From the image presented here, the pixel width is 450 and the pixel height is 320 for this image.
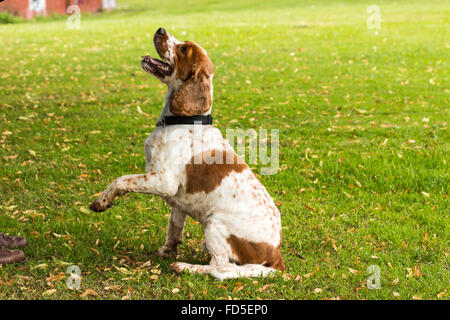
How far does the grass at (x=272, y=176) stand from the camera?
4.73m

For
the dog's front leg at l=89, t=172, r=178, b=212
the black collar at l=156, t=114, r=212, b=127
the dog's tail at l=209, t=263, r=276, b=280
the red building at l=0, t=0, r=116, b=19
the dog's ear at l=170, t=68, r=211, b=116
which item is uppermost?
the red building at l=0, t=0, r=116, b=19

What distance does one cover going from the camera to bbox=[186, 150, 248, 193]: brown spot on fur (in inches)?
181

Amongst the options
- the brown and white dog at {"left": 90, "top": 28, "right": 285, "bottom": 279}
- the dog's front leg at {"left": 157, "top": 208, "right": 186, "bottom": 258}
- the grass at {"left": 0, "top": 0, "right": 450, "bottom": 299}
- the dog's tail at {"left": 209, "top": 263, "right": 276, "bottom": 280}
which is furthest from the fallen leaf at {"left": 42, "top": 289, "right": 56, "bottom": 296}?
the dog's tail at {"left": 209, "top": 263, "right": 276, "bottom": 280}

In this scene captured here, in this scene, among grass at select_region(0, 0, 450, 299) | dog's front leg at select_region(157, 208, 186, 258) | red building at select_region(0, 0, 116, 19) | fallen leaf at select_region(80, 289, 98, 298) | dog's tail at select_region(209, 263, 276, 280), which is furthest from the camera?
red building at select_region(0, 0, 116, 19)

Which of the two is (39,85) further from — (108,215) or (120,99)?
(108,215)

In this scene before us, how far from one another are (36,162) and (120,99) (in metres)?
4.15

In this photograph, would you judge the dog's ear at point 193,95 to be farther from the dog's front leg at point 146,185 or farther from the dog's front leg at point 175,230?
the dog's front leg at point 175,230

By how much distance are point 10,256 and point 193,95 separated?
7.36 feet

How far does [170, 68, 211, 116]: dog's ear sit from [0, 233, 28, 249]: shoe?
2080 millimetres

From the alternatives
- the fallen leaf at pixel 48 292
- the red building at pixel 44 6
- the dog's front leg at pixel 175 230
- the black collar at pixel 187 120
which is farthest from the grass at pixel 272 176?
the red building at pixel 44 6

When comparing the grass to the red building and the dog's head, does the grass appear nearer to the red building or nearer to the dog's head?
the dog's head

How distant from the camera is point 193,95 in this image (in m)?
4.62

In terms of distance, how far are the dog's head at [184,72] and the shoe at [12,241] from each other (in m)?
2.02
